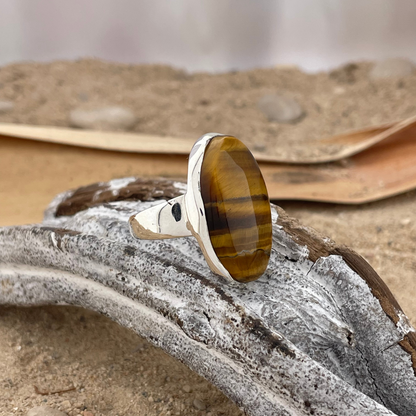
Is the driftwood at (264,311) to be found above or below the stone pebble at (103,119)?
above

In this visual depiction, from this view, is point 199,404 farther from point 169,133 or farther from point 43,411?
point 169,133

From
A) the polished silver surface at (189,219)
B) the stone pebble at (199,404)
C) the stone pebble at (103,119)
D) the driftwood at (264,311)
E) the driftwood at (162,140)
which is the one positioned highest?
the polished silver surface at (189,219)

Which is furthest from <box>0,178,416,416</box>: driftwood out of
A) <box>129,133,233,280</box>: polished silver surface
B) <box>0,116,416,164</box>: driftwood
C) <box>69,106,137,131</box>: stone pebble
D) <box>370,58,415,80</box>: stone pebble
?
<box>370,58,415,80</box>: stone pebble

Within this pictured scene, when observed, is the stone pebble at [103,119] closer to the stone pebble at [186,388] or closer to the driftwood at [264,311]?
the driftwood at [264,311]

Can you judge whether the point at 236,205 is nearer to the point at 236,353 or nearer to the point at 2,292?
the point at 236,353

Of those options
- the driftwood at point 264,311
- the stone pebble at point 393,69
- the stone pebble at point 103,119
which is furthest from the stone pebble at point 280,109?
the driftwood at point 264,311

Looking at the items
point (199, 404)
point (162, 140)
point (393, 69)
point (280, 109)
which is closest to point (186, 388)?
point (199, 404)

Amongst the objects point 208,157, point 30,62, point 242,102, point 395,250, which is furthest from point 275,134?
point 208,157
